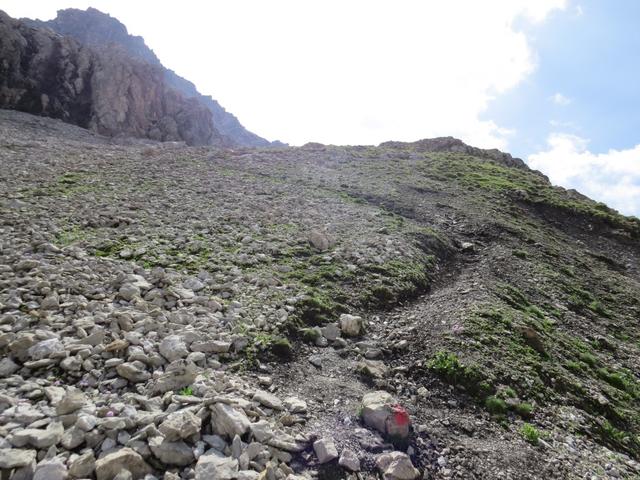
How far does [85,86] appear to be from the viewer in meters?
79.6

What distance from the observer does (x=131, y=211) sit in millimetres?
16734

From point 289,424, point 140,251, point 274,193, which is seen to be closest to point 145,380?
point 289,424

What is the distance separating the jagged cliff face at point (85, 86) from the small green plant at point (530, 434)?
88084 millimetres

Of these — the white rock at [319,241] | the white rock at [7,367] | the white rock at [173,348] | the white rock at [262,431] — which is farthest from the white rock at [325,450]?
the white rock at [319,241]

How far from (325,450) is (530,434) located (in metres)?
4.92

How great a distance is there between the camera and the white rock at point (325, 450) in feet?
19.4

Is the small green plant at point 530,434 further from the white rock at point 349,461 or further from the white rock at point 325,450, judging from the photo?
the white rock at point 325,450

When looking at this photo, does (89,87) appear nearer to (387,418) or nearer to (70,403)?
(70,403)

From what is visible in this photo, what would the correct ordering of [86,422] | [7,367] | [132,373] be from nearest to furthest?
[86,422] < [7,367] < [132,373]

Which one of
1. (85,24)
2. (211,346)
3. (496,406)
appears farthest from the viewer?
(85,24)

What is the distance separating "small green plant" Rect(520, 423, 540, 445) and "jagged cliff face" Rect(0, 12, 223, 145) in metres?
88.1

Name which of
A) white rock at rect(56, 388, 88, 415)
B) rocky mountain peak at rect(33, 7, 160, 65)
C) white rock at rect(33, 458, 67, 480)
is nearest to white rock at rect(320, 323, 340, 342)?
white rock at rect(56, 388, 88, 415)

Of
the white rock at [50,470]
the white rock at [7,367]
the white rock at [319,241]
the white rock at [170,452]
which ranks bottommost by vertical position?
the white rock at [7,367]

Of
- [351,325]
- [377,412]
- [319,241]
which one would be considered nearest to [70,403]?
[377,412]
